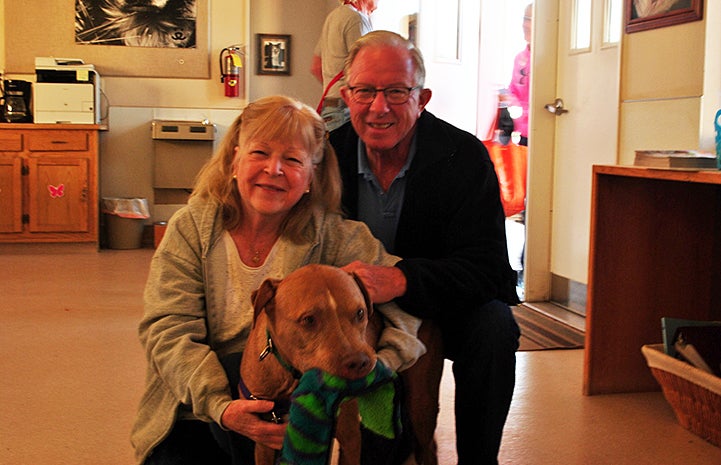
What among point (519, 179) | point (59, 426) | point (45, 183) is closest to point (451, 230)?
point (59, 426)

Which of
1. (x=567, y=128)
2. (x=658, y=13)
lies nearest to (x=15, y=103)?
(x=567, y=128)

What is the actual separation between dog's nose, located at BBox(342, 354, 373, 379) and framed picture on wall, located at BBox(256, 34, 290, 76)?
250 inches

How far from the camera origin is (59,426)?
2.53m

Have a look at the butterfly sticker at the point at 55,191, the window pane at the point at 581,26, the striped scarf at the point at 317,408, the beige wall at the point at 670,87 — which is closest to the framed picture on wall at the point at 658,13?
the beige wall at the point at 670,87

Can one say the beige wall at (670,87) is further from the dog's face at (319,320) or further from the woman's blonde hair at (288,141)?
the dog's face at (319,320)

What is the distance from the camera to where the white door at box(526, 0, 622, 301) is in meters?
3.92

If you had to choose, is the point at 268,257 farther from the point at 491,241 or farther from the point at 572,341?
the point at 572,341

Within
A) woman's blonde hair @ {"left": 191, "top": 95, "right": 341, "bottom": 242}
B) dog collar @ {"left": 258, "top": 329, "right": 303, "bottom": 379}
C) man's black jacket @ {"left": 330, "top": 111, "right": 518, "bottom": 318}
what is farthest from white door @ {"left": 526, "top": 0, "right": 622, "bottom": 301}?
dog collar @ {"left": 258, "top": 329, "right": 303, "bottom": 379}

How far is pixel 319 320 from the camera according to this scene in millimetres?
1381

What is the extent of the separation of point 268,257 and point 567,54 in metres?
3.00

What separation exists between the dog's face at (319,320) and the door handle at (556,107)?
309 centimetres

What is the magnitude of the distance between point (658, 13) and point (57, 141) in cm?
466

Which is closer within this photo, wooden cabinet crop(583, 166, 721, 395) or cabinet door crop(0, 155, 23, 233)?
wooden cabinet crop(583, 166, 721, 395)

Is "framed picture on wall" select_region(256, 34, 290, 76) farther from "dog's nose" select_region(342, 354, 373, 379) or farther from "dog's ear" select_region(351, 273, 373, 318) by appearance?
"dog's nose" select_region(342, 354, 373, 379)
